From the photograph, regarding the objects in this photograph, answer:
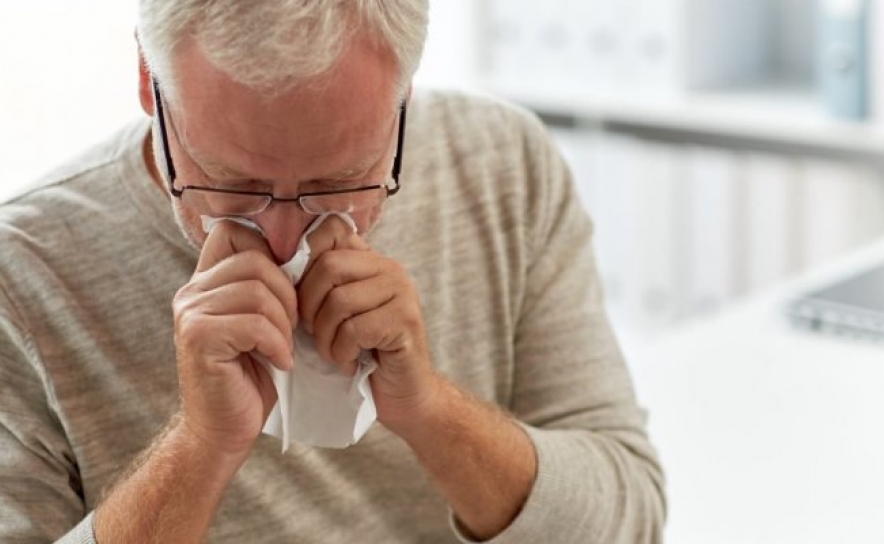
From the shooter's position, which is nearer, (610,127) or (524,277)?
(524,277)

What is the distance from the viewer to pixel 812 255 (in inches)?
128

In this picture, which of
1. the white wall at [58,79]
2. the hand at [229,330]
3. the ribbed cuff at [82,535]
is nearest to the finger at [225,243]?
the hand at [229,330]

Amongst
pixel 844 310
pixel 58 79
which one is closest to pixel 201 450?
pixel 844 310

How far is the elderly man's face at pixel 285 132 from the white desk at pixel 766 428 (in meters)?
0.63

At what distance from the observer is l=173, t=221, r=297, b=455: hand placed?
125 centimetres

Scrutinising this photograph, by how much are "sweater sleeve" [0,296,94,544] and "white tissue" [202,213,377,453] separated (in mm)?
198

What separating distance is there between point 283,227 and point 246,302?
0.08 meters

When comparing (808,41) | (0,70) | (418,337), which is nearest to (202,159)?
(418,337)

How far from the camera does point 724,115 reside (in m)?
3.24

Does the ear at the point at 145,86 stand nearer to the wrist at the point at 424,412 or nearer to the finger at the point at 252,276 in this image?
the finger at the point at 252,276

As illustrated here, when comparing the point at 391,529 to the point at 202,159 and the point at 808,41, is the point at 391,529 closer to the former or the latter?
the point at 202,159

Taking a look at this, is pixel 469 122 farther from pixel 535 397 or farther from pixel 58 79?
pixel 58 79

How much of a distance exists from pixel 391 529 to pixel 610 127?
82.9 inches

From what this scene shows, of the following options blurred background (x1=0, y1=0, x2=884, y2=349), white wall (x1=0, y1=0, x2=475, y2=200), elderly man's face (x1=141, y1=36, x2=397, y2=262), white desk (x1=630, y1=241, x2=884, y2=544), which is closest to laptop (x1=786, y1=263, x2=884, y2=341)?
white desk (x1=630, y1=241, x2=884, y2=544)
